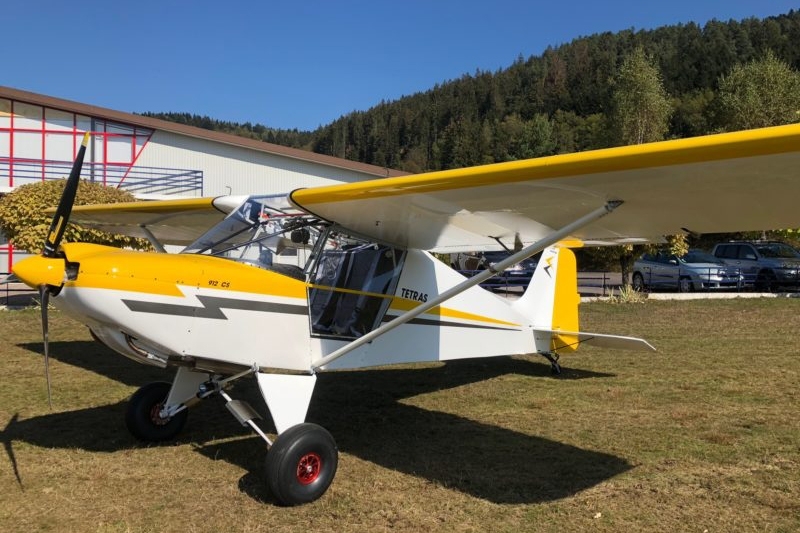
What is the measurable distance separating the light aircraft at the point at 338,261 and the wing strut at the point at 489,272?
0.04 ft

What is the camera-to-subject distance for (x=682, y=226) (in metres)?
5.01

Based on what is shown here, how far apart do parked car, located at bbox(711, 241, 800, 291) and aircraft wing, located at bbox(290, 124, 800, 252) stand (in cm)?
1685

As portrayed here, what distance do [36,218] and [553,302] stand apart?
39.6 ft

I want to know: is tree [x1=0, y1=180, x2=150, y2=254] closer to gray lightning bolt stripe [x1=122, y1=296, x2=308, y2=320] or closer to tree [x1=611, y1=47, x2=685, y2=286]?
gray lightning bolt stripe [x1=122, y1=296, x2=308, y2=320]

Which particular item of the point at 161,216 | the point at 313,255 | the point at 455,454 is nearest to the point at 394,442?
the point at 455,454

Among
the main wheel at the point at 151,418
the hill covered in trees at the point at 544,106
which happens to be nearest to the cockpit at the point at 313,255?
the main wheel at the point at 151,418

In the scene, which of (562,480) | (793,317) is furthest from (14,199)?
(793,317)

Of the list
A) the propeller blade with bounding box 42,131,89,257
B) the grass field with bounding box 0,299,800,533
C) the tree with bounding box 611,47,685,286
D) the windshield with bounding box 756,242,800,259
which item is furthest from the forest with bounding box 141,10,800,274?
the propeller blade with bounding box 42,131,89,257

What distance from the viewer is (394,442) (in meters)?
5.62

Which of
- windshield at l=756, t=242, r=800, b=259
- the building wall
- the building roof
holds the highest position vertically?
the building roof

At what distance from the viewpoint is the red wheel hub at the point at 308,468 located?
4.30 m

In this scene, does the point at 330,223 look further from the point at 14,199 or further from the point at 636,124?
the point at 636,124

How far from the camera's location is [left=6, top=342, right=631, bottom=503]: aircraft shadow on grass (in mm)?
4586

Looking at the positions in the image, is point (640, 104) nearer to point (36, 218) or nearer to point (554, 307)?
point (36, 218)
